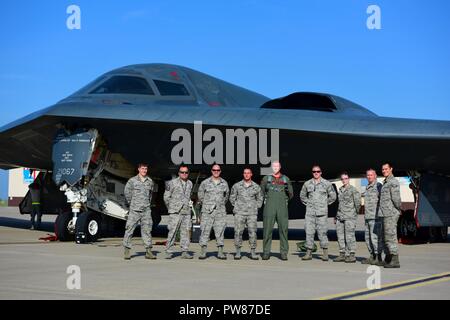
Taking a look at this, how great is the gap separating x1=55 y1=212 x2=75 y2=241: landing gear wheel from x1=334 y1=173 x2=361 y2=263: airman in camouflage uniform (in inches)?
258

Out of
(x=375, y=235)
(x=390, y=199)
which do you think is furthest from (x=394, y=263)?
(x=390, y=199)

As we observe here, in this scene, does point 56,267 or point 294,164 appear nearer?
point 56,267

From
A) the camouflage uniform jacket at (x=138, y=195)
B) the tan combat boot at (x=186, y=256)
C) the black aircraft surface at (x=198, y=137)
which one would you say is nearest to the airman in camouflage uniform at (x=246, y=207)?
the tan combat boot at (x=186, y=256)

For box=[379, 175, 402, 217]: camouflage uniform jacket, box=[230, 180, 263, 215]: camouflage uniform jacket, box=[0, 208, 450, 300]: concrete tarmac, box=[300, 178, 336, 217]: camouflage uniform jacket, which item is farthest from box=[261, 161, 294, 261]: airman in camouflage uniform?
box=[379, 175, 402, 217]: camouflage uniform jacket

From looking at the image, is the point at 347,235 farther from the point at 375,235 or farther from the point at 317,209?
the point at 375,235

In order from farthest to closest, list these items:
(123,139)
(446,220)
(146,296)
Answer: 1. (446,220)
2. (123,139)
3. (146,296)

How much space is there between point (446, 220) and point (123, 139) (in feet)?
27.9

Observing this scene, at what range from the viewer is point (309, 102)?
16406 millimetres

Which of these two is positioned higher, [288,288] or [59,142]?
[59,142]

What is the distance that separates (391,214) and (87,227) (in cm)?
699

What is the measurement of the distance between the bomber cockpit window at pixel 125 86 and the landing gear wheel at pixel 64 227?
10.3 ft

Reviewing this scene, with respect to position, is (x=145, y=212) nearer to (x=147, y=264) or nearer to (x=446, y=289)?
(x=147, y=264)

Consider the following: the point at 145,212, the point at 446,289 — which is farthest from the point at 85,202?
the point at 446,289
